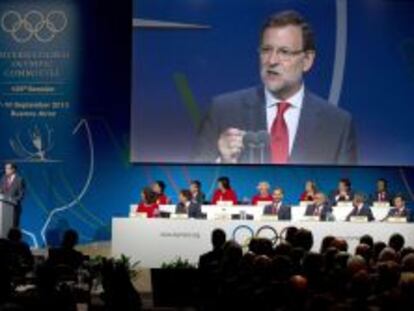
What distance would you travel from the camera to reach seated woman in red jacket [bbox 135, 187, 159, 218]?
12211 mm

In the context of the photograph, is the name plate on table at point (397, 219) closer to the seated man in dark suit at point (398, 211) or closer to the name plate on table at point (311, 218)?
the seated man in dark suit at point (398, 211)

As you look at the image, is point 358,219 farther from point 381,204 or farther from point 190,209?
point 190,209

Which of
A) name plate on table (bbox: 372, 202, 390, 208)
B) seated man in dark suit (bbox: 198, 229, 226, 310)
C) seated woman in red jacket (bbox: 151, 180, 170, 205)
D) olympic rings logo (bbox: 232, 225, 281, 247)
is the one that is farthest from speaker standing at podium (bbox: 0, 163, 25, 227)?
seated man in dark suit (bbox: 198, 229, 226, 310)

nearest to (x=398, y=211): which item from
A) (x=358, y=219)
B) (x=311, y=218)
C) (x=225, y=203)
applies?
(x=358, y=219)

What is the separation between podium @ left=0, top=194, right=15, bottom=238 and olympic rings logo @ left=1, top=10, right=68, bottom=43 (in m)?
3.08

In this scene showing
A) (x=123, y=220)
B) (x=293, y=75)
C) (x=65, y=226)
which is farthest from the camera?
(x=65, y=226)

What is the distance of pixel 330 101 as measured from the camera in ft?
45.8

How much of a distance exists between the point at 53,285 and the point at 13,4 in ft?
37.0

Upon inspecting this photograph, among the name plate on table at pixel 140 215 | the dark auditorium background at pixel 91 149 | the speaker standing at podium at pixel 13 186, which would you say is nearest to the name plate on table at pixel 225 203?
the name plate on table at pixel 140 215

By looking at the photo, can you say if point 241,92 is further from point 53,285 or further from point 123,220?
point 53,285

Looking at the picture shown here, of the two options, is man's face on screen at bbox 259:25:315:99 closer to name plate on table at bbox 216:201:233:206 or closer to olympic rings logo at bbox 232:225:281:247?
name plate on table at bbox 216:201:233:206

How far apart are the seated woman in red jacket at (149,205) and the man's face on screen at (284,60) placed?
9.04ft

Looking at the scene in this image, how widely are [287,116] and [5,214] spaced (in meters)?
4.54

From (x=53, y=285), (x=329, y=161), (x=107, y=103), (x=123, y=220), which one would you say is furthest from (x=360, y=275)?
(x=107, y=103)
